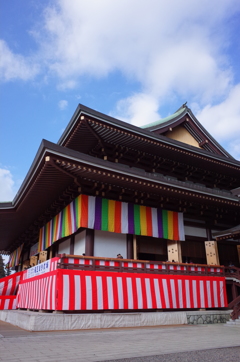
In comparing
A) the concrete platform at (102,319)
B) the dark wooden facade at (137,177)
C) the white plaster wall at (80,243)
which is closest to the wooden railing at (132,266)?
the dark wooden facade at (137,177)

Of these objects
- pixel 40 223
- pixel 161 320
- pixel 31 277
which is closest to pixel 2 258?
pixel 40 223

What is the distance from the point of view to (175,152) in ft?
52.0

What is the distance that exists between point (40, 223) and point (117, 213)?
272 inches

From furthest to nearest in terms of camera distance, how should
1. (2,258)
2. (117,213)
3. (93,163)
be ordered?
(2,258) → (117,213) → (93,163)

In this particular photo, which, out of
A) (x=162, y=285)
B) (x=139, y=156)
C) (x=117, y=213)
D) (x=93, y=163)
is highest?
(x=139, y=156)

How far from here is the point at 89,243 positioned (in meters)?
11.8

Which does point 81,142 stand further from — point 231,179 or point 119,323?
point 231,179

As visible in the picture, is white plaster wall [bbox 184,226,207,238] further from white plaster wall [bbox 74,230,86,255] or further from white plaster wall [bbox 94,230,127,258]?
white plaster wall [bbox 74,230,86,255]

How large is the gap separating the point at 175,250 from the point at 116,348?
26.9 ft

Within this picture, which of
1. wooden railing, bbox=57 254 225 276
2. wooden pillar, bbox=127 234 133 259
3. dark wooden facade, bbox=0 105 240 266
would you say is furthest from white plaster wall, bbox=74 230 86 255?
wooden pillar, bbox=127 234 133 259

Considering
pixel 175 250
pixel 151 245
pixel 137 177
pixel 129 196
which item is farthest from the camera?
pixel 151 245

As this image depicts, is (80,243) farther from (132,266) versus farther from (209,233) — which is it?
(209,233)

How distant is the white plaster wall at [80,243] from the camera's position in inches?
493

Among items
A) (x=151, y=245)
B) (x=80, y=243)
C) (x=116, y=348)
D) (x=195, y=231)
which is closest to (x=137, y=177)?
(x=80, y=243)
